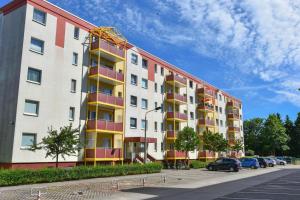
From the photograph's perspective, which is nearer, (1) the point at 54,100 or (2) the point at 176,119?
(1) the point at 54,100

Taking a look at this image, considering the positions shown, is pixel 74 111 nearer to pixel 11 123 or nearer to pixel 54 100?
pixel 54 100

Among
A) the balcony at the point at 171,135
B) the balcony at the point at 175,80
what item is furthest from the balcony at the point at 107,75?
the balcony at the point at 171,135

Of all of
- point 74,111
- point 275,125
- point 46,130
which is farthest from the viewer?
point 275,125

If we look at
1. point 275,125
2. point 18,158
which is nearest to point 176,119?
point 18,158

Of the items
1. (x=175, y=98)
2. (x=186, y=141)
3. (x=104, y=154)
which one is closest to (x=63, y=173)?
(x=104, y=154)

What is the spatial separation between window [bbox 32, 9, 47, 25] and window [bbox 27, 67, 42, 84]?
451 cm

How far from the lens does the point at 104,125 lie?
110 ft

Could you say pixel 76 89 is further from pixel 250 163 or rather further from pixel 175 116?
pixel 250 163

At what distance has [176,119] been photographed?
47750 millimetres

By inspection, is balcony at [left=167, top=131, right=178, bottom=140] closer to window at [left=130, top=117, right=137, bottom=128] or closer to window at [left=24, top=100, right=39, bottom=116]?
window at [left=130, top=117, right=137, bottom=128]

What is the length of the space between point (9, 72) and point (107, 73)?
9982mm

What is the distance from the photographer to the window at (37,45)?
2867cm

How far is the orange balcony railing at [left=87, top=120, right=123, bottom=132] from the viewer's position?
32562 millimetres

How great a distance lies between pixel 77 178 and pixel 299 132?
8443 cm
